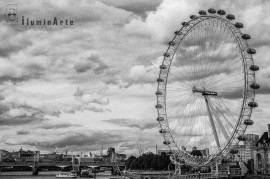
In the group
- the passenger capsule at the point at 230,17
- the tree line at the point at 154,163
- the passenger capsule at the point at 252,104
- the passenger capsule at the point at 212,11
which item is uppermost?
the passenger capsule at the point at 212,11

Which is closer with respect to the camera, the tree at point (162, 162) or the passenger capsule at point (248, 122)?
the passenger capsule at point (248, 122)

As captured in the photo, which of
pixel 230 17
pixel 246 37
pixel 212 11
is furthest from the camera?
pixel 212 11

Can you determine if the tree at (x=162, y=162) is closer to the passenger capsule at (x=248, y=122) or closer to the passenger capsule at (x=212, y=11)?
the passenger capsule at (x=212, y=11)

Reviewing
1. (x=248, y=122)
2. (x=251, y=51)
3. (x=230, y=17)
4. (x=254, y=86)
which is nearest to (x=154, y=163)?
(x=248, y=122)

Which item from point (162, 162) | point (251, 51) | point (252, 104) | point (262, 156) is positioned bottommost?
point (162, 162)

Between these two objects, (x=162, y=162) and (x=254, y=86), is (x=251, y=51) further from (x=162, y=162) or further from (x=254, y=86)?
(x=162, y=162)

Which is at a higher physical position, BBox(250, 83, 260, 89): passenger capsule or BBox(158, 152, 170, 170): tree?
BBox(250, 83, 260, 89): passenger capsule

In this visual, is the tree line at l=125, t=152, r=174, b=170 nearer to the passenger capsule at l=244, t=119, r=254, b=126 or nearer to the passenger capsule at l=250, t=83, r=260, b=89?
the passenger capsule at l=244, t=119, r=254, b=126

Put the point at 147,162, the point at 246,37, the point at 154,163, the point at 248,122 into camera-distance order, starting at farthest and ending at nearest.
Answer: the point at 147,162, the point at 154,163, the point at 246,37, the point at 248,122

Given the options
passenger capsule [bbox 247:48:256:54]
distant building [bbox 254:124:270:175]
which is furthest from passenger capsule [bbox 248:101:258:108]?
distant building [bbox 254:124:270:175]

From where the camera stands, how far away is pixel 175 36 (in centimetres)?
5581

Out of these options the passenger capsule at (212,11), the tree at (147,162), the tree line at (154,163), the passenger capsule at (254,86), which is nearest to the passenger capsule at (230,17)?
the passenger capsule at (212,11)

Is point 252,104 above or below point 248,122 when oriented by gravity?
above

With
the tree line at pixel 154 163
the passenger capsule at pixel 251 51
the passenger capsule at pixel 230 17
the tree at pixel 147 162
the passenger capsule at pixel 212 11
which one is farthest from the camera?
the tree at pixel 147 162
